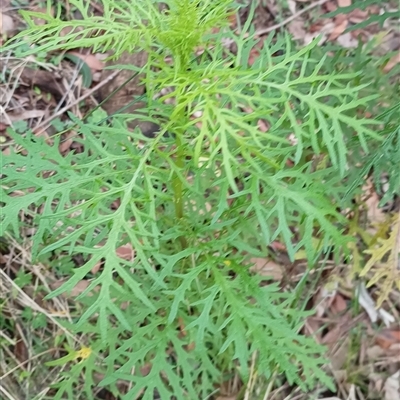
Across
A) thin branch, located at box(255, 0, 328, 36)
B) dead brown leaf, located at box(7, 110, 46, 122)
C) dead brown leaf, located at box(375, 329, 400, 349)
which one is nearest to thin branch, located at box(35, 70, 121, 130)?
dead brown leaf, located at box(7, 110, 46, 122)

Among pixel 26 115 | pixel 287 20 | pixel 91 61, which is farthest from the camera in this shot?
pixel 287 20

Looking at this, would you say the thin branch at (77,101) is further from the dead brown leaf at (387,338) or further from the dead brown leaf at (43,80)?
the dead brown leaf at (387,338)

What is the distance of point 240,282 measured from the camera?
129cm

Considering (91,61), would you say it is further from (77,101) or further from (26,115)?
(26,115)

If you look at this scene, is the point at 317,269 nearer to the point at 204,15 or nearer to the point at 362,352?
the point at 362,352

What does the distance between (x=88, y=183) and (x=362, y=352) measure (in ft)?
4.45

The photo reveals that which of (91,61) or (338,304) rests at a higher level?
(91,61)

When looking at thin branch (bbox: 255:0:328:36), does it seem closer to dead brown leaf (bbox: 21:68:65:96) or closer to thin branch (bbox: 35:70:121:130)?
thin branch (bbox: 35:70:121:130)

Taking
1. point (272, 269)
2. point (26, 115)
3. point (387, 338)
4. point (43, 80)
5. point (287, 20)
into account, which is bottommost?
point (387, 338)

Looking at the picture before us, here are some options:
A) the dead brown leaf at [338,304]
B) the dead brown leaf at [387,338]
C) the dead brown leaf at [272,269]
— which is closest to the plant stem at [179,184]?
the dead brown leaf at [272,269]

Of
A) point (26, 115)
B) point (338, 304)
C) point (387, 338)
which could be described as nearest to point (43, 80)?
point (26, 115)

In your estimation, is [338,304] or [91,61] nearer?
[338,304]

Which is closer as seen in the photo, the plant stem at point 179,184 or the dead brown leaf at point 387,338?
the plant stem at point 179,184

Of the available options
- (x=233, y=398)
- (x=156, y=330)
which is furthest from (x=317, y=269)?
(x=156, y=330)
